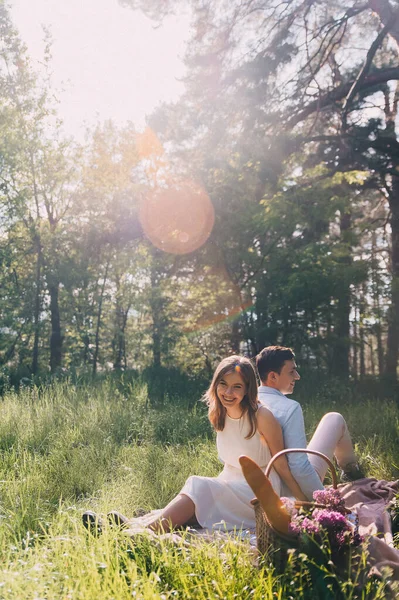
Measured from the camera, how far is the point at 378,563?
2.41 metres

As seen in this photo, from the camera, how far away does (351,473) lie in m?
4.32

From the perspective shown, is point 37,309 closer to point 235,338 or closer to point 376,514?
point 235,338

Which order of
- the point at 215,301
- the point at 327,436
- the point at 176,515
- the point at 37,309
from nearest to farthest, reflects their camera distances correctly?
the point at 176,515
the point at 327,436
the point at 215,301
the point at 37,309

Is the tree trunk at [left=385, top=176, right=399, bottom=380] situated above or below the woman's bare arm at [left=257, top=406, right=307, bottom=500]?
above

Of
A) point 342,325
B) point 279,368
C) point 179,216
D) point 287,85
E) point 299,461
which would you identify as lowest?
point 299,461

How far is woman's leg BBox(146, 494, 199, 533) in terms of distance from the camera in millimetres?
3078

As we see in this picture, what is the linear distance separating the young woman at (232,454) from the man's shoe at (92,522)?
0.34 m

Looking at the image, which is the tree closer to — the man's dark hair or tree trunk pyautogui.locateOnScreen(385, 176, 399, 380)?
tree trunk pyautogui.locateOnScreen(385, 176, 399, 380)

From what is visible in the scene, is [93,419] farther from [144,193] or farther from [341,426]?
[144,193]

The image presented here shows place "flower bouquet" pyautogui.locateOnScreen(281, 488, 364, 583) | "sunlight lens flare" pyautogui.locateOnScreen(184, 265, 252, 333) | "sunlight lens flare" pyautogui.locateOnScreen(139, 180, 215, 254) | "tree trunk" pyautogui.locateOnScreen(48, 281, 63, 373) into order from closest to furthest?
1. "flower bouquet" pyautogui.locateOnScreen(281, 488, 364, 583)
2. "sunlight lens flare" pyautogui.locateOnScreen(139, 180, 215, 254)
3. "sunlight lens flare" pyautogui.locateOnScreen(184, 265, 252, 333)
4. "tree trunk" pyautogui.locateOnScreen(48, 281, 63, 373)

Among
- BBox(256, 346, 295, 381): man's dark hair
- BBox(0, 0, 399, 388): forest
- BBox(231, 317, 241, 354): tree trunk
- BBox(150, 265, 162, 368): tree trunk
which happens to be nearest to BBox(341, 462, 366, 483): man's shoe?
BBox(256, 346, 295, 381): man's dark hair

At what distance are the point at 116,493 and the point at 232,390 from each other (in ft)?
4.93

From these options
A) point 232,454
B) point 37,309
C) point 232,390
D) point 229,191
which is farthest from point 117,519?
point 37,309

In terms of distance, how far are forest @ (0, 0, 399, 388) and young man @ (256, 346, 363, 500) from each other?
5.51 metres
